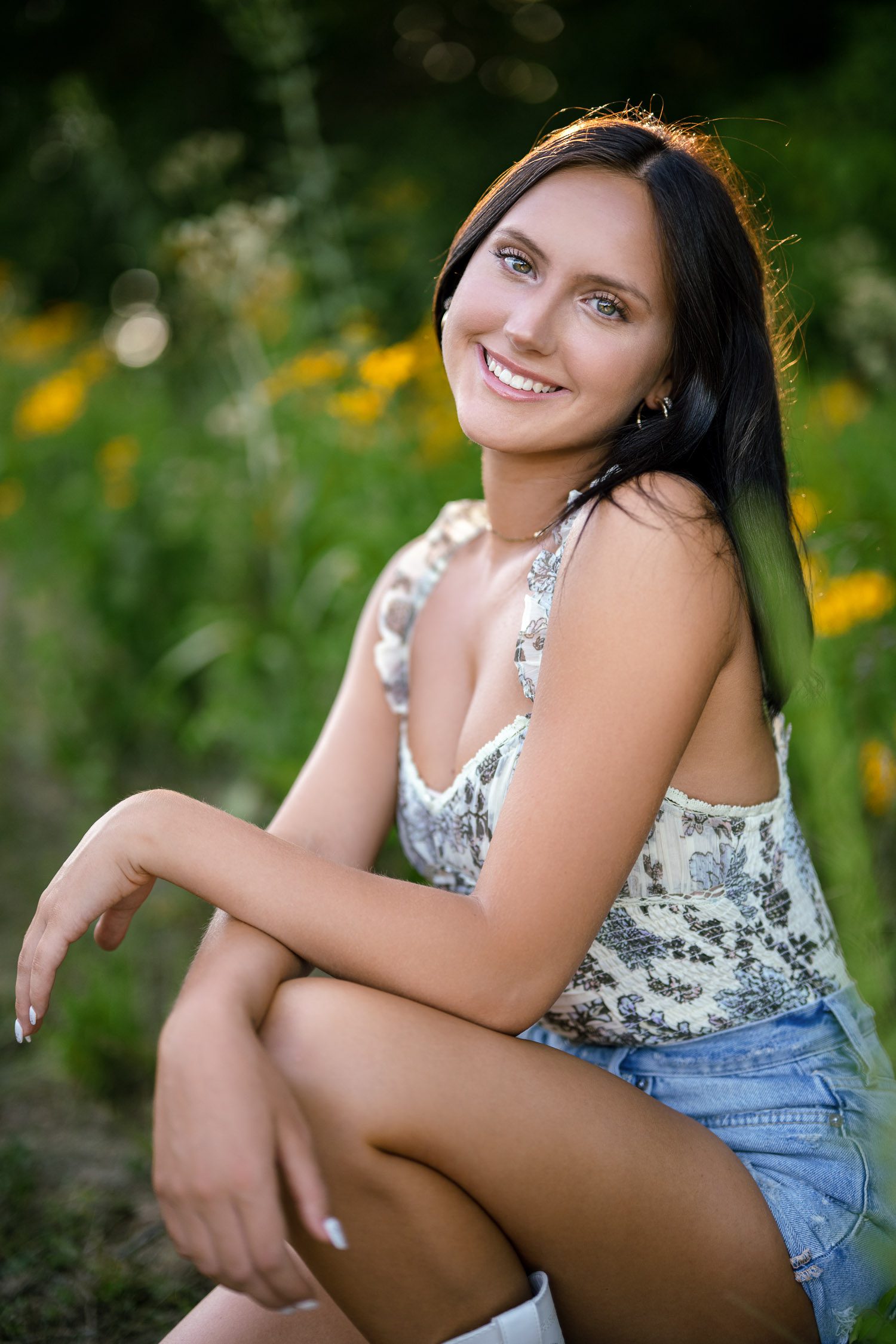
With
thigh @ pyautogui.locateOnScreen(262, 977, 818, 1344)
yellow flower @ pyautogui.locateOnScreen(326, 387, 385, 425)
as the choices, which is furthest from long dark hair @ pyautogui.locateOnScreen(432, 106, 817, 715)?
yellow flower @ pyautogui.locateOnScreen(326, 387, 385, 425)

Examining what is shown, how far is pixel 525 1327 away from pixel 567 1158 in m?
0.16

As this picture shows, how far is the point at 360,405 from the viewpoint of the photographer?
2279 mm

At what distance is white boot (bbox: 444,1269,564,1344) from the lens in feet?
3.46

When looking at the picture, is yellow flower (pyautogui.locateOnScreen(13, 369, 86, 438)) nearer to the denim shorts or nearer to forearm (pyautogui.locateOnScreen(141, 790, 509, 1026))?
forearm (pyautogui.locateOnScreen(141, 790, 509, 1026))

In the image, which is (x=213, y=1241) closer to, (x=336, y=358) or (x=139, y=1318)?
(x=139, y=1318)

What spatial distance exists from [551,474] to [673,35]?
5.37 meters

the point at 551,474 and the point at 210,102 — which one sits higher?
the point at 210,102

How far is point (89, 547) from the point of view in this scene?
3.03 m

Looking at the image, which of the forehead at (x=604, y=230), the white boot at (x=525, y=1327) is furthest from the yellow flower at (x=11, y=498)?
the white boot at (x=525, y=1327)

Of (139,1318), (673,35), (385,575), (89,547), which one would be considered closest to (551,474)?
(385,575)

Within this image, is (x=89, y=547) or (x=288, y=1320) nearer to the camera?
(x=288, y=1320)

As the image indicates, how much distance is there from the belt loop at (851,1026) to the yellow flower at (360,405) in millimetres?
1440

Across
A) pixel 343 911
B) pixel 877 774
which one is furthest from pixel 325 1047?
pixel 877 774

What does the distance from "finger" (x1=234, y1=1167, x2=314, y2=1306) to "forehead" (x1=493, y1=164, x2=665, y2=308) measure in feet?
3.13
